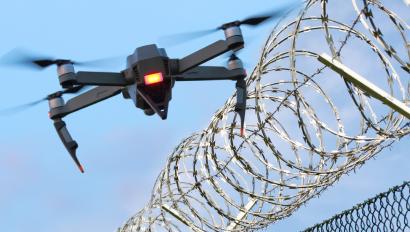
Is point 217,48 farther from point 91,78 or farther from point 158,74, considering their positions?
point 91,78

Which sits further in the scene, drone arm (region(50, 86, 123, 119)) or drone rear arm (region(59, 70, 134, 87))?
drone arm (region(50, 86, 123, 119))

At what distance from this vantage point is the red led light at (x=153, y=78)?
33.1 ft

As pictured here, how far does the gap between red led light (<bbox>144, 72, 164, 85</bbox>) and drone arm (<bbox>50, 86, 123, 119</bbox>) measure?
0.94 m

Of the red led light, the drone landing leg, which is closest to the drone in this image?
the red led light

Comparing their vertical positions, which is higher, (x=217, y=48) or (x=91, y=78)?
(x=91, y=78)

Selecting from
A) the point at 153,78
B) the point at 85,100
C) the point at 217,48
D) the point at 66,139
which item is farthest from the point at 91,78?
the point at 217,48

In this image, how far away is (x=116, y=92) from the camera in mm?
11094

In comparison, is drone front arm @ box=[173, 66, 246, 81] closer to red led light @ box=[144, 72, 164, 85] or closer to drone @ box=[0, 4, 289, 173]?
drone @ box=[0, 4, 289, 173]

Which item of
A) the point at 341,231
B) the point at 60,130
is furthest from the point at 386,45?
the point at 60,130

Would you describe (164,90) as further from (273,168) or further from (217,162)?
(217,162)

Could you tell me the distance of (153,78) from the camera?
10125 millimetres

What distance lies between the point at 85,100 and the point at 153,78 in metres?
1.33

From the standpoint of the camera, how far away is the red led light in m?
10.1

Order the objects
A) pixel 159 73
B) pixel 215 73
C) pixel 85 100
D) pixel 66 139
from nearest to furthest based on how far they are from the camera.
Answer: pixel 159 73 < pixel 215 73 < pixel 85 100 < pixel 66 139
